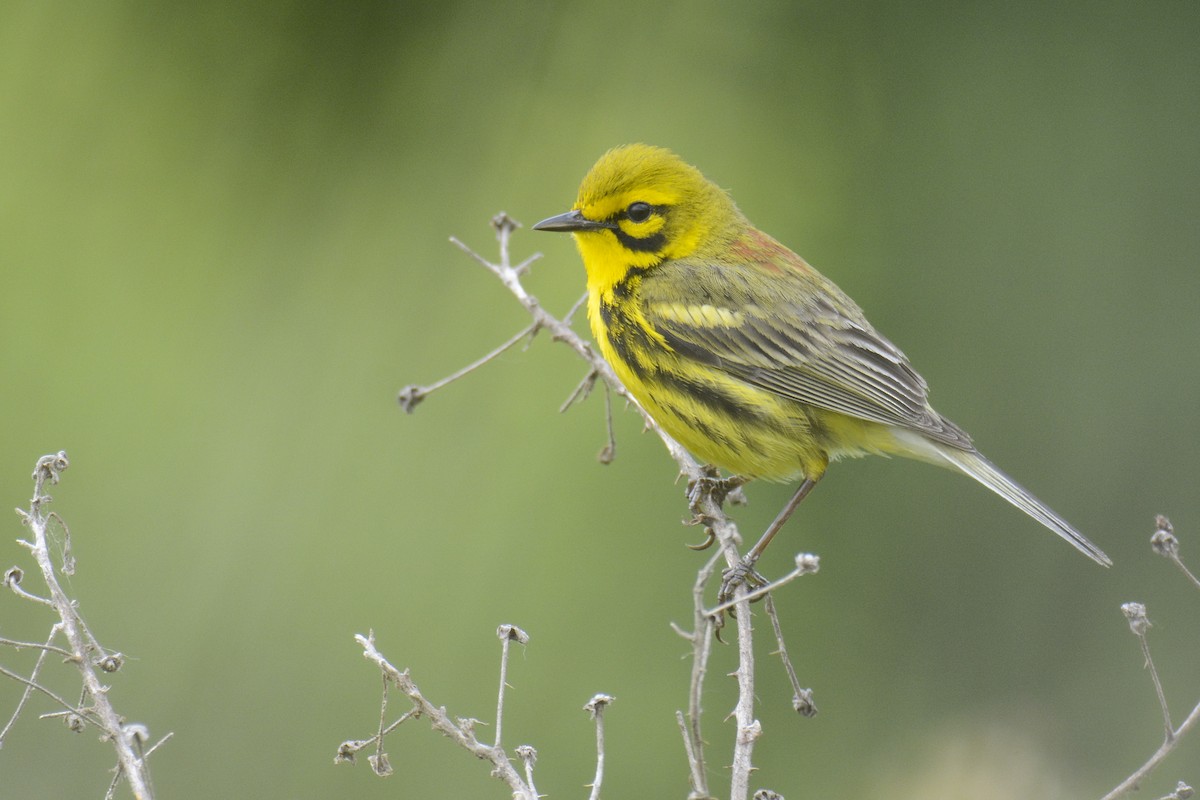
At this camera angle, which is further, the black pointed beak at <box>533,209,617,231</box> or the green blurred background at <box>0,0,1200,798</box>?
the green blurred background at <box>0,0,1200,798</box>

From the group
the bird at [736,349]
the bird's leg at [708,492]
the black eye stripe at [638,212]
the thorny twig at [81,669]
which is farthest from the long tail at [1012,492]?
the thorny twig at [81,669]

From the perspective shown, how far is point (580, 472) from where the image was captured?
4.79m

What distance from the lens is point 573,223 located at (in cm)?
402

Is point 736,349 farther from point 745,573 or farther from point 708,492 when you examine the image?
point 745,573

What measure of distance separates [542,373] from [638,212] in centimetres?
91

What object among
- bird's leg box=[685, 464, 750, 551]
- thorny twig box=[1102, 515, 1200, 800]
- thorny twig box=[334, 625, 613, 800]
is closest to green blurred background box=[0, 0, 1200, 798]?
bird's leg box=[685, 464, 750, 551]

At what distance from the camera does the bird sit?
380 centimetres

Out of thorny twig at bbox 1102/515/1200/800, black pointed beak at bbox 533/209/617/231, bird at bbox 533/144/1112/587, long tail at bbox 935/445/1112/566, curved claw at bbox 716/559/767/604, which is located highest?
black pointed beak at bbox 533/209/617/231

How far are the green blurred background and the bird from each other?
708 mm

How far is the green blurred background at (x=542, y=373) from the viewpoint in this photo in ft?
15.0

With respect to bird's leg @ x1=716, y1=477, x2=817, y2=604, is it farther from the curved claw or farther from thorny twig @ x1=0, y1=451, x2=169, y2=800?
thorny twig @ x1=0, y1=451, x2=169, y2=800

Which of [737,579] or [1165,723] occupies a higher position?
[737,579]

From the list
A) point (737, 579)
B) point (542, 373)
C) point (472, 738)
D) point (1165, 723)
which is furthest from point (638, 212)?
point (1165, 723)

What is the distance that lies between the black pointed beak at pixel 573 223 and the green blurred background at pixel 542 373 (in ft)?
2.35
